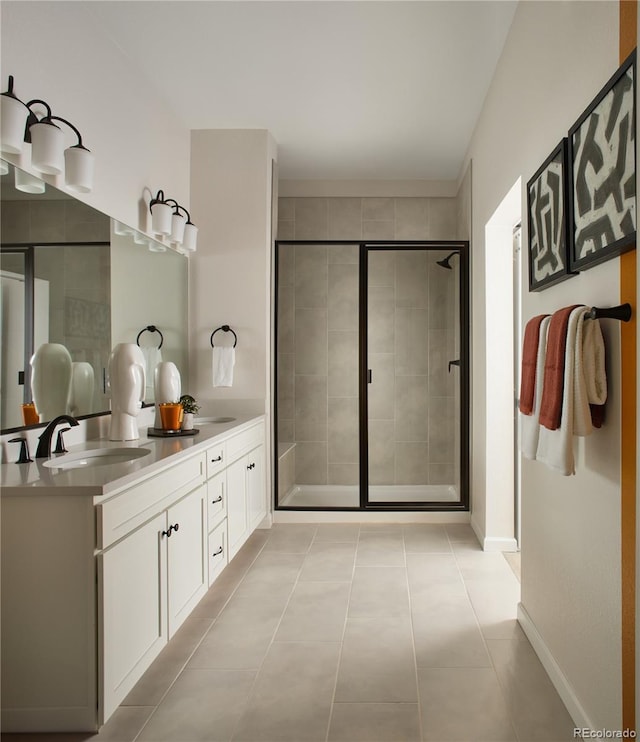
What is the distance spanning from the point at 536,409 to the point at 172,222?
102 inches

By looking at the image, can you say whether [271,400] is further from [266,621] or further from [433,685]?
[433,685]

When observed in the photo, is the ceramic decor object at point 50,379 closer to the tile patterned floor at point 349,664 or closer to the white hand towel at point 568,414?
the tile patterned floor at point 349,664

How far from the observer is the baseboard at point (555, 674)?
1737 mm

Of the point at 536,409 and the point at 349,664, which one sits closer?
the point at 536,409

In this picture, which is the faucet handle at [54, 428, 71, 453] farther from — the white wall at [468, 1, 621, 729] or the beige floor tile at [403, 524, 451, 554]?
the beige floor tile at [403, 524, 451, 554]

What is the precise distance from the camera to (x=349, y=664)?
217cm

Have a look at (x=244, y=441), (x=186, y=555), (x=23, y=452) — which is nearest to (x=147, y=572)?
(x=186, y=555)

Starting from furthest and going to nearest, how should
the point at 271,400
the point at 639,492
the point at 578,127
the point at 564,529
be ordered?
the point at 271,400
the point at 564,529
the point at 578,127
the point at 639,492

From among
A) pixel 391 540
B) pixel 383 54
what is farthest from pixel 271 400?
pixel 383 54

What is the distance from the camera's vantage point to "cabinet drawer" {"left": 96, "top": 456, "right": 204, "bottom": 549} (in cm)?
164

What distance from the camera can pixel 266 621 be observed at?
256 centimetres

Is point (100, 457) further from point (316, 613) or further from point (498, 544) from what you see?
point (498, 544)

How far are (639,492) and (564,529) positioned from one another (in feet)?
2.88

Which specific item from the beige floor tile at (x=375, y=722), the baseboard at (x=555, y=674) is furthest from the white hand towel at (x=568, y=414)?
the beige floor tile at (x=375, y=722)
